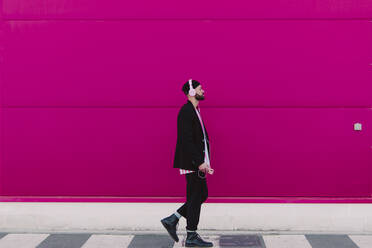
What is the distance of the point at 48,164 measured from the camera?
28.9 ft

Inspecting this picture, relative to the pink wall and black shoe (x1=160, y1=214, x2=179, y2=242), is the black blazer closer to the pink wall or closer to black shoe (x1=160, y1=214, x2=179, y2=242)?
black shoe (x1=160, y1=214, x2=179, y2=242)

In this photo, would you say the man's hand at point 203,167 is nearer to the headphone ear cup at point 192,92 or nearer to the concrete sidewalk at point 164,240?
the headphone ear cup at point 192,92

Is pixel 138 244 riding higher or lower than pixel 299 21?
lower

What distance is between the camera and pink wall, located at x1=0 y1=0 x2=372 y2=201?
8.62 metres

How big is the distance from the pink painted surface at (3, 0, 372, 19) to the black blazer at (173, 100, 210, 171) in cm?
203

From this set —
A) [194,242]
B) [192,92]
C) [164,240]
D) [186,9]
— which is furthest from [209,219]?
[186,9]

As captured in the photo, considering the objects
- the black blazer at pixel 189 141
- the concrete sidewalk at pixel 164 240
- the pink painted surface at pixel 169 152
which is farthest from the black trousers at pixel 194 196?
the pink painted surface at pixel 169 152

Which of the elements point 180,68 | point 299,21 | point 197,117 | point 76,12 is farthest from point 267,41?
point 76,12

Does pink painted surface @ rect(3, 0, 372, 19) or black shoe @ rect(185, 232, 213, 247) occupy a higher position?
pink painted surface @ rect(3, 0, 372, 19)

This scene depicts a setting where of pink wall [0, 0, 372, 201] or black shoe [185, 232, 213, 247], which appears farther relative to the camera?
pink wall [0, 0, 372, 201]

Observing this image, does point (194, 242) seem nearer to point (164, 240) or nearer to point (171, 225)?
point (171, 225)

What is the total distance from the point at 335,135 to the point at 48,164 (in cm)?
416

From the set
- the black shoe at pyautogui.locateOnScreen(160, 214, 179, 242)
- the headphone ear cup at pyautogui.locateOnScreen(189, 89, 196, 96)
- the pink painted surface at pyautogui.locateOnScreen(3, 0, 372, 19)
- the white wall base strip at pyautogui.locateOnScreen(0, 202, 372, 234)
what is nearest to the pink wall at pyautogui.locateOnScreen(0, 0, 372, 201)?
the pink painted surface at pyautogui.locateOnScreen(3, 0, 372, 19)

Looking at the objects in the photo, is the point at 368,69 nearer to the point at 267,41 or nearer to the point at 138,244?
the point at 267,41
